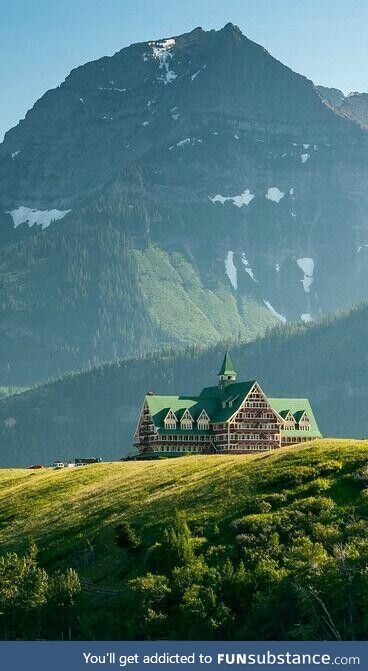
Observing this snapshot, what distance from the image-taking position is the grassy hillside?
114 meters

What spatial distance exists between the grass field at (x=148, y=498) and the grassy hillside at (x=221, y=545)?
25 centimetres

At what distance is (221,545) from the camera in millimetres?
131500

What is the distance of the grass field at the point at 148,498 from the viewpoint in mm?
140375

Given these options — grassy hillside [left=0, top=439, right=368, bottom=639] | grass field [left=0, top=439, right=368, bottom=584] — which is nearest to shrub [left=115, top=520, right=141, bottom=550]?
grassy hillside [left=0, top=439, right=368, bottom=639]

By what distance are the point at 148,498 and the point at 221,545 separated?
24704 mm

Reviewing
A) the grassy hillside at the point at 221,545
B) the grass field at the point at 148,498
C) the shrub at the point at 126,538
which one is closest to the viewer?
the grassy hillside at the point at 221,545

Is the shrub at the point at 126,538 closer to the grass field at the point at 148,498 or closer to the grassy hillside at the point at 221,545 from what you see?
the grassy hillside at the point at 221,545

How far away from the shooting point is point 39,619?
5002 inches

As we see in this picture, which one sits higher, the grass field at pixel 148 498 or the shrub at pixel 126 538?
the grass field at pixel 148 498

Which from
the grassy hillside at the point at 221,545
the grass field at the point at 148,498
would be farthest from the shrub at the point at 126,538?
the grass field at the point at 148,498

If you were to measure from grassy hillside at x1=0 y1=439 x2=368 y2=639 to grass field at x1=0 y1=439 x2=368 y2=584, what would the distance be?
0.82 ft
